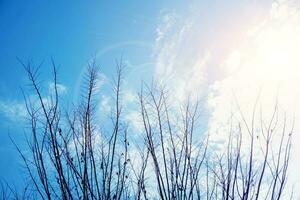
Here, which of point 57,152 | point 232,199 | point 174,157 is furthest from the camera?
point 174,157

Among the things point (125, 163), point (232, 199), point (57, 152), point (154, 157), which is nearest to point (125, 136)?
point (125, 163)

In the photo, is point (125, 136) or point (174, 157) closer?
point (174, 157)

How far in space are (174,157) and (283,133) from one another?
176 cm

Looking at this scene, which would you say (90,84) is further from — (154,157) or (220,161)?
(220,161)

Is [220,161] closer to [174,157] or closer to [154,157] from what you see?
[174,157]

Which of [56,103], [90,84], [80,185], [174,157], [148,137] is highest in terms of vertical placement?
[90,84]

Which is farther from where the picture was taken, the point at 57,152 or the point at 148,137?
the point at 148,137

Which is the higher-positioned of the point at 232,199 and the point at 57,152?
the point at 57,152

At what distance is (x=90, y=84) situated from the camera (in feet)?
20.9

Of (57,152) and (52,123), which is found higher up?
(52,123)

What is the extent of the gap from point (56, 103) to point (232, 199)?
3238 millimetres

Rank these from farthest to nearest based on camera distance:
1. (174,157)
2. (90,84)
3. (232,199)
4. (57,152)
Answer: (90,84) < (174,157) < (57,152) < (232,199)

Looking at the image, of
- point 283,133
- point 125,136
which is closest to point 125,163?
point 125,136

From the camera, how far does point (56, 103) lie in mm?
6082
